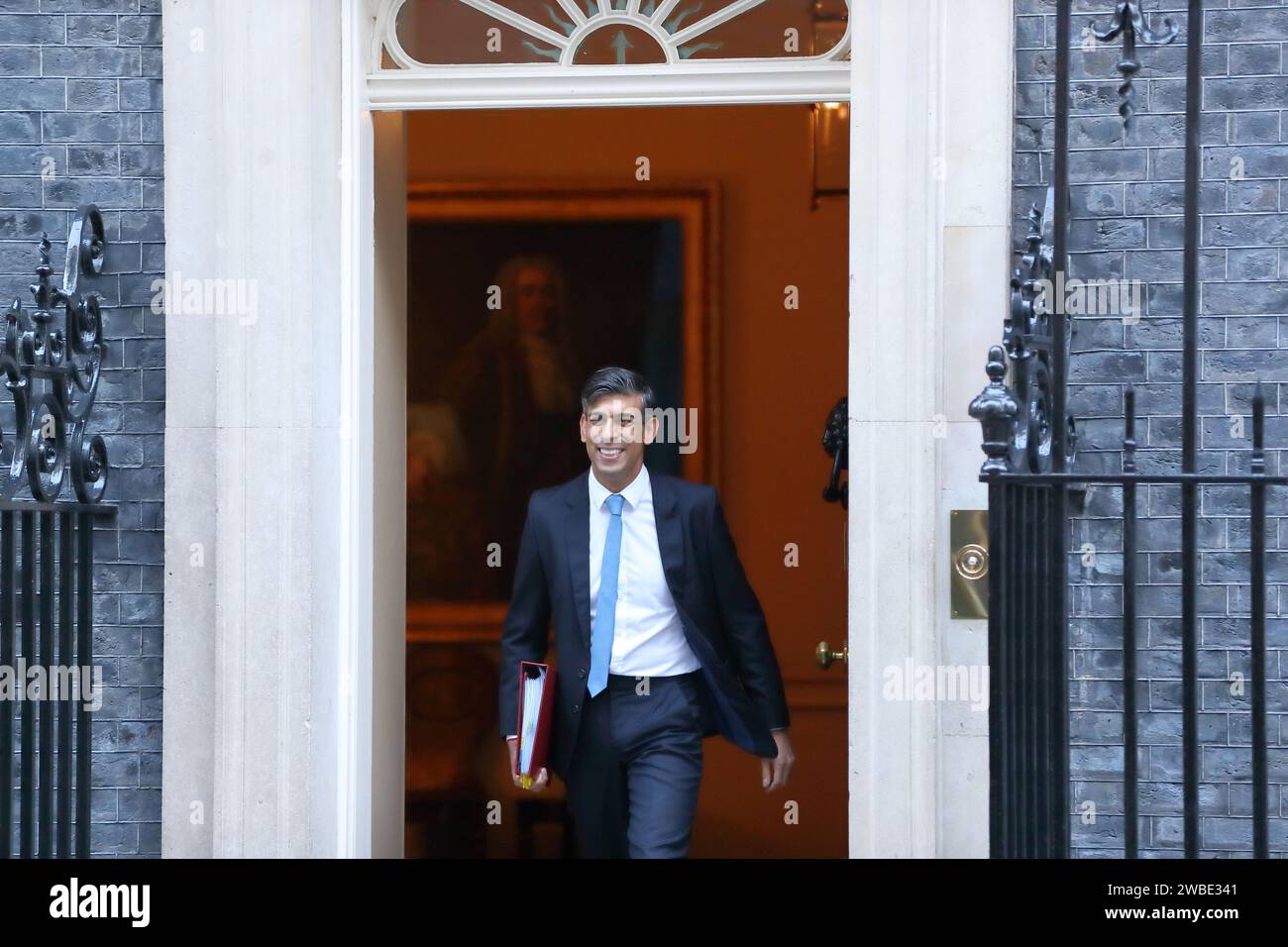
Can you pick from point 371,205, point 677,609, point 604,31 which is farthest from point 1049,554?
point 371,205

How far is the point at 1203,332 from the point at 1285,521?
588 mm

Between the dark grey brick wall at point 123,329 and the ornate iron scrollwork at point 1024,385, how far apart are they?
2.60 meters

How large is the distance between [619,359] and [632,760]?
3.11m

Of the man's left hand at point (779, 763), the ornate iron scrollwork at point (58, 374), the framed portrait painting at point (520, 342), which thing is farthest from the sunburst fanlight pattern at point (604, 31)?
the framed portrait painting at point (520, 342)

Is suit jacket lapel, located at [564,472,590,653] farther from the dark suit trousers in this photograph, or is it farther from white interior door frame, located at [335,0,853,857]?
white interior door frame, located at [335,0,853,857]

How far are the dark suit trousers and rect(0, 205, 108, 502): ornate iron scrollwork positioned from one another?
1.65 metres

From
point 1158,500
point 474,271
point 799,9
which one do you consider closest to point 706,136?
point 474,271

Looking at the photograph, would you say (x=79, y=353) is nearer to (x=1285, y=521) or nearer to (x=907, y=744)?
(x=907, y=744)

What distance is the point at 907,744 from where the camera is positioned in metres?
4.75

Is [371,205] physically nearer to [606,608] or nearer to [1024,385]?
[606,608]

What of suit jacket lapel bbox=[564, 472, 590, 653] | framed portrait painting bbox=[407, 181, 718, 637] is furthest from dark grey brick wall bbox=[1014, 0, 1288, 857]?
framed portrait painting bbox=[407, 181, 718, 637]

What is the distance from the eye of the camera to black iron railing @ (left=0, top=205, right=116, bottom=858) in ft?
14.6

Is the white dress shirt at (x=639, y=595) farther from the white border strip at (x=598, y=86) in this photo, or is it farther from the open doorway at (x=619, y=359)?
the open doorway at (x=619, y=359)

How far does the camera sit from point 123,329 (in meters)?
5.09
